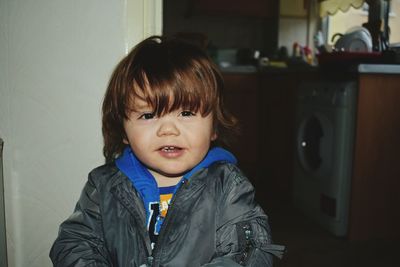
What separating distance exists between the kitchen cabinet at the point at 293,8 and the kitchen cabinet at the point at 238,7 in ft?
0.25

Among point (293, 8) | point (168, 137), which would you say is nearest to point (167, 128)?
point (168, 137)

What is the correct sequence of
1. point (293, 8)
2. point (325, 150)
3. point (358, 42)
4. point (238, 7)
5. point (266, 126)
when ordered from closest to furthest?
point (325, 150)
point (358, 42)
point (266, 126)
point (238, 7)
point (293, 8)

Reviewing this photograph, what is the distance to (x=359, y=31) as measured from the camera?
7.08ft

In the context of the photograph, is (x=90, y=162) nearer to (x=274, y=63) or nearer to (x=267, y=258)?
(x=267, y=258)

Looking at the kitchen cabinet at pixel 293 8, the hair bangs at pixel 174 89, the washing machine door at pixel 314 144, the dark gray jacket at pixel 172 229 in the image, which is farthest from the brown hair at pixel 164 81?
the kitchen cabinet at pixel 293 8

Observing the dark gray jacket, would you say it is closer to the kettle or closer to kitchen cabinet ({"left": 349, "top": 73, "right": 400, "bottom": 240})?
kitchen cabinet ({"left": 349, "top": 73, "right": 400, "bottom": 240})

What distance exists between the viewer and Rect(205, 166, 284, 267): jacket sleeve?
2.58ft

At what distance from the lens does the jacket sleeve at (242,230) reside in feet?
2.58

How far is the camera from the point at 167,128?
77cm

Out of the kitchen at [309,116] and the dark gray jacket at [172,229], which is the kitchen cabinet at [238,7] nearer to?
the kitchen at [309,116]

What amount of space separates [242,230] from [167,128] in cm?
28

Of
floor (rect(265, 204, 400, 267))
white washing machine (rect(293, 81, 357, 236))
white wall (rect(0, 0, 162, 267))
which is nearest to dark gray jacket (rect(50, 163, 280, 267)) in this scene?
white wall (rect(0, 0, 162, 267))

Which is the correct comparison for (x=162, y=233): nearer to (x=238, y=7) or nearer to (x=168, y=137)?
(x=168, y=137)

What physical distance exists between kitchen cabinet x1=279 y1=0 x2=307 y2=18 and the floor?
2309 millimetres
